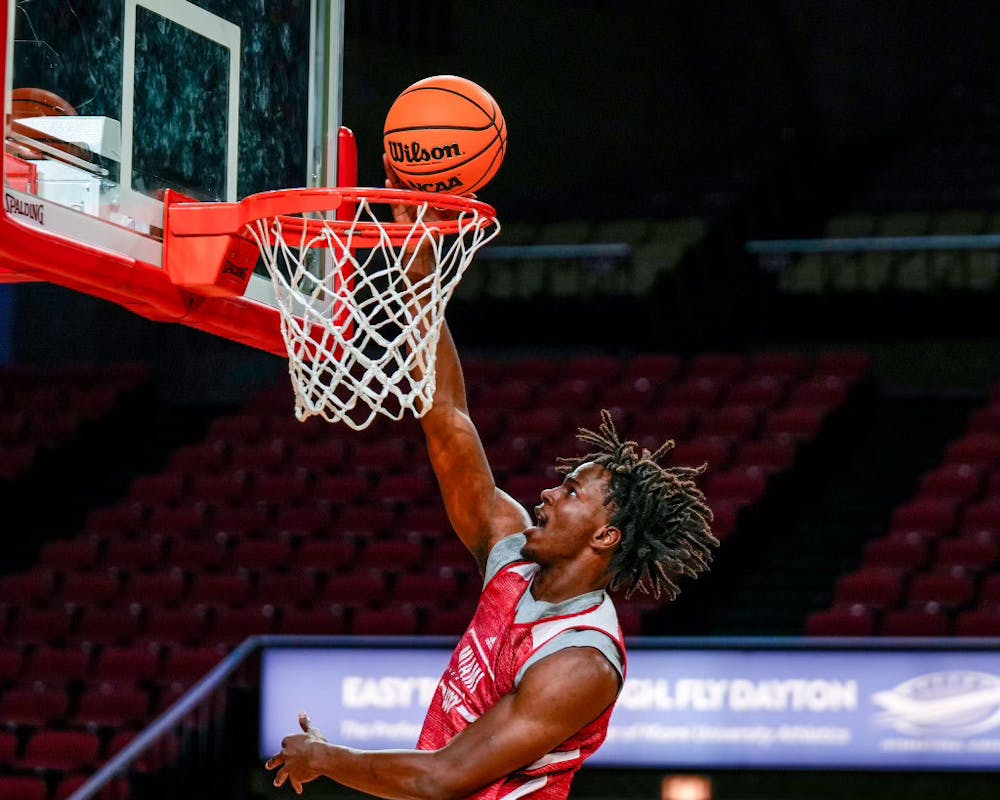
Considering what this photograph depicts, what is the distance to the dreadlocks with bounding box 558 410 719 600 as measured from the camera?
3.82m

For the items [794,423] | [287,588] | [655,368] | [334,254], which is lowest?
[334,254]

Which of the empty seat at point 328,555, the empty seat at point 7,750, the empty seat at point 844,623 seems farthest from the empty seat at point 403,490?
the empty seat at point 844,623

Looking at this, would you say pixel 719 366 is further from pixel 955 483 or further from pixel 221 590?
pixel 221 590

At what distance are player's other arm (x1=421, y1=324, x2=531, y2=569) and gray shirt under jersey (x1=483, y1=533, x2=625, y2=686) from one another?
0.24 feet

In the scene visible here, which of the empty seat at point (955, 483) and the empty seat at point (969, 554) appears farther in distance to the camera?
the empty seat at point (955, 483)

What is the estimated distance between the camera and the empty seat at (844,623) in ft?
27.6

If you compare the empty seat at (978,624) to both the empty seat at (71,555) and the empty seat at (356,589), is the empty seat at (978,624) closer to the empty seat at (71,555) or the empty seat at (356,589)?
the empty seat at (356,589)

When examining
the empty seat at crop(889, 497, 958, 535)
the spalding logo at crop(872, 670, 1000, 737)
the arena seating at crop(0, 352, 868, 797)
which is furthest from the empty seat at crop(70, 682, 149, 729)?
the empty seat at crop(889, 497, 958, 535)

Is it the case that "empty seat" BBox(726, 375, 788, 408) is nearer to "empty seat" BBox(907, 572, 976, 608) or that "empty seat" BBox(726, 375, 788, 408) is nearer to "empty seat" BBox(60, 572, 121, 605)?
"empty seat" BBox(907, 572, 976, 608)

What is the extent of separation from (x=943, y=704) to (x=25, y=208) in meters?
5.00

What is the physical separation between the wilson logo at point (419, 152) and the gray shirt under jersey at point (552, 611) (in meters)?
0.98

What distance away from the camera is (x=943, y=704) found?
750cm

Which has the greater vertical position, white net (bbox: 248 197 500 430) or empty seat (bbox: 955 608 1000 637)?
empty seat (bbox: 955 608 1000 637)

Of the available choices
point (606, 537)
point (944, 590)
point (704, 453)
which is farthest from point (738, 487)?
point (606, 537)
